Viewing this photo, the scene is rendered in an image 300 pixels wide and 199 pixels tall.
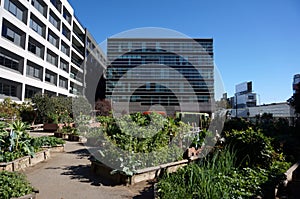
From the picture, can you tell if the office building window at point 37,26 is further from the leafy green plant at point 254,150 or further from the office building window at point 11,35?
the leafy green plant at point 254,150

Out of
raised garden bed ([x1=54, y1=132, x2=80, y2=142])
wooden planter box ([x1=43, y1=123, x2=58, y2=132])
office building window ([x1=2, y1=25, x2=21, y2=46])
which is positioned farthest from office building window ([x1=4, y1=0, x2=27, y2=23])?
raised garden bed ([x1=54, y1=132, x2=80, y2=142])

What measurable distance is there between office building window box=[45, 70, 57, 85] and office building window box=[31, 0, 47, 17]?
7434 millimetres

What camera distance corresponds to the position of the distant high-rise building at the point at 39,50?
19481 mm

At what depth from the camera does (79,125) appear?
36.0 feet

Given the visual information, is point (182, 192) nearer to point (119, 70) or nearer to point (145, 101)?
point (145, 101)

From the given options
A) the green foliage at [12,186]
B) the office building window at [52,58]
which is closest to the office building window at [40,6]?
the office building window at [52,58]

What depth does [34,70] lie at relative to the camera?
24.7 meters

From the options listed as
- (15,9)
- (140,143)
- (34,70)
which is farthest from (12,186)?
(34,70)

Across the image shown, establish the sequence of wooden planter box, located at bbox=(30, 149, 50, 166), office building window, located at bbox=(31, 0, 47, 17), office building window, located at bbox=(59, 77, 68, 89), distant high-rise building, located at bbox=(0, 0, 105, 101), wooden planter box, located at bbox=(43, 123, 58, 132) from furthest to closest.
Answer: office building window, located at bbox=(59, 77, 68, 89)
office building window, located at bbox=(31, 0, 47, 17)
distant high-rise building, located at bbox=(0, 0, 105, 101)
wooden planter box, located at bbox=(43, 123, 58, 132)
wooden planter box, located at bbox=(30, 149, 50, 166)

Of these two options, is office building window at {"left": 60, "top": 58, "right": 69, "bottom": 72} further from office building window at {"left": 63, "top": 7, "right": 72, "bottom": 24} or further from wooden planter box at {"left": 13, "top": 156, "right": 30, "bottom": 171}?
wooden planter box at {"left": 13, "top": 156, "right": 30, "bottom": 171}

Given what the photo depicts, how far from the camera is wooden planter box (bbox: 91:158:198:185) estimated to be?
4253 mm

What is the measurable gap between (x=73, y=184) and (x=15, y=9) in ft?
74.3

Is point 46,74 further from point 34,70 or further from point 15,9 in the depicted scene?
point 15,9

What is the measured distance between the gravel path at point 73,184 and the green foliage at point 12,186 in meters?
0.56
